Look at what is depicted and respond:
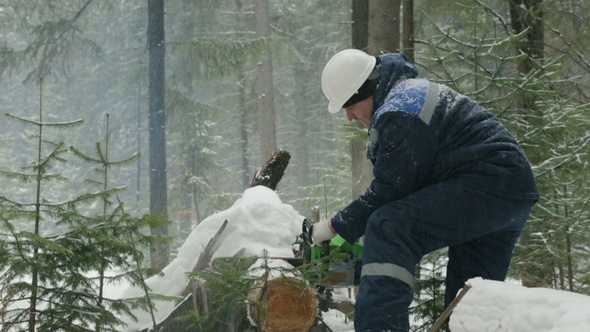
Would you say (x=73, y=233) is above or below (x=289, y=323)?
above

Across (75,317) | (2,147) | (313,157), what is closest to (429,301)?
(75,317)

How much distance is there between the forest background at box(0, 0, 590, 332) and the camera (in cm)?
588

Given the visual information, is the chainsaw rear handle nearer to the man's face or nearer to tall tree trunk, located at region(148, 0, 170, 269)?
the man's face

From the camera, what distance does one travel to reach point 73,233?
4.23 meters

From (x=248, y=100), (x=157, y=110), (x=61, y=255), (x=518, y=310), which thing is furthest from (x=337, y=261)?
(x=248, y=100)

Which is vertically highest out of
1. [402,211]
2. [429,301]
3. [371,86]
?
[371,86]

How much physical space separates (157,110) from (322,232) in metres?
15.1

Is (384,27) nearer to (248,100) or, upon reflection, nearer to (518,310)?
(518,310)

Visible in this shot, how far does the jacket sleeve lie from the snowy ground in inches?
49.1

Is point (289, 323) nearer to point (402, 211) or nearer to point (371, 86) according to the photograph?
point (402, 211)

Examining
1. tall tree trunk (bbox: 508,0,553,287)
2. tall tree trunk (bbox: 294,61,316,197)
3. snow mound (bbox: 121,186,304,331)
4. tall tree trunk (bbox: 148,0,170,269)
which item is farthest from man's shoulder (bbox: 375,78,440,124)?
tall tree trunk (bbox: 294,61,316,197)

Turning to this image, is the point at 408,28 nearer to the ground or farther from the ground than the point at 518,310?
farther from the ground

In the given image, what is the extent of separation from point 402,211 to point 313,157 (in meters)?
39.9

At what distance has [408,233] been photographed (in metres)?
3.48
